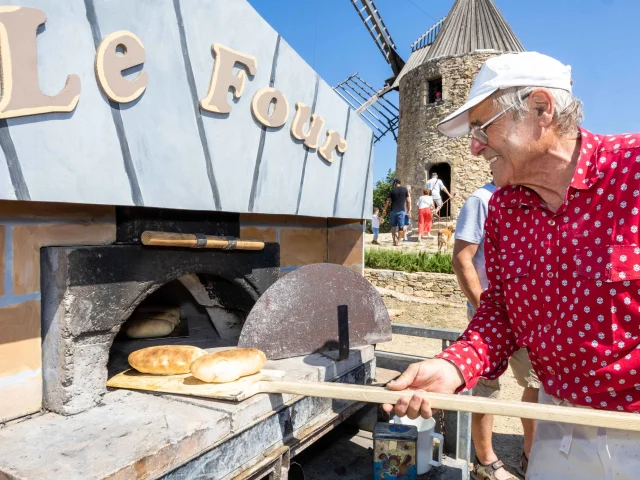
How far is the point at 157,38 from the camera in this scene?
1.70 m

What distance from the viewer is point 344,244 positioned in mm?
3324

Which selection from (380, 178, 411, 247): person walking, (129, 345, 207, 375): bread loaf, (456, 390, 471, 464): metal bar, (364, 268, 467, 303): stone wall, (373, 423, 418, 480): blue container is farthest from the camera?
(380, 178, 411, 247): person walking

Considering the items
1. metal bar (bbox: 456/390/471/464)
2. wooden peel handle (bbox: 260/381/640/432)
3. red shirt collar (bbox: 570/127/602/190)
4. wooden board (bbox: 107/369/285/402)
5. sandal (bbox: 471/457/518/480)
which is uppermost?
red shirt collar (bbox: 570/127/602/190)

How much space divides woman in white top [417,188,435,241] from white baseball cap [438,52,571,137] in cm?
1313

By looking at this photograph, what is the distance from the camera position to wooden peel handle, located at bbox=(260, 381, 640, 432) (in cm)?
126

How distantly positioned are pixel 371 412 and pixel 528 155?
195cm

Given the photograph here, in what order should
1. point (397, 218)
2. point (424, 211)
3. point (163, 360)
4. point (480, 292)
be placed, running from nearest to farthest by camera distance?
point (163, 360), point (480, 292), point (397, 218), point (424, 211)

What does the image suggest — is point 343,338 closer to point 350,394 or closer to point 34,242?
point 350,394

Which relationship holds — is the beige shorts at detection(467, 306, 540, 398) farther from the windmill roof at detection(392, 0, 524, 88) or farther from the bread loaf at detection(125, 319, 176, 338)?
the windmill roof at detection(392, 0, 524, 88)

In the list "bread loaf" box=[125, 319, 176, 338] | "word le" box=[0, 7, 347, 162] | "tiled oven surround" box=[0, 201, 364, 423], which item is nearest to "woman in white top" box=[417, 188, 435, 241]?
"bread loaf" box=[125, 319, 176, 338]

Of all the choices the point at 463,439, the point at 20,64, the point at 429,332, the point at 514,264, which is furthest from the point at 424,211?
the point at 20,64

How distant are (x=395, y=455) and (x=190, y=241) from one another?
4.58 feet

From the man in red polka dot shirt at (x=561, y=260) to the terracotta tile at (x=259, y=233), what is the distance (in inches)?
51.3

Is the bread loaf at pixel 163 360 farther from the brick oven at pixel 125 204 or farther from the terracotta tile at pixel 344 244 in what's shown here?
the terracotta tile at pixel 344 244
